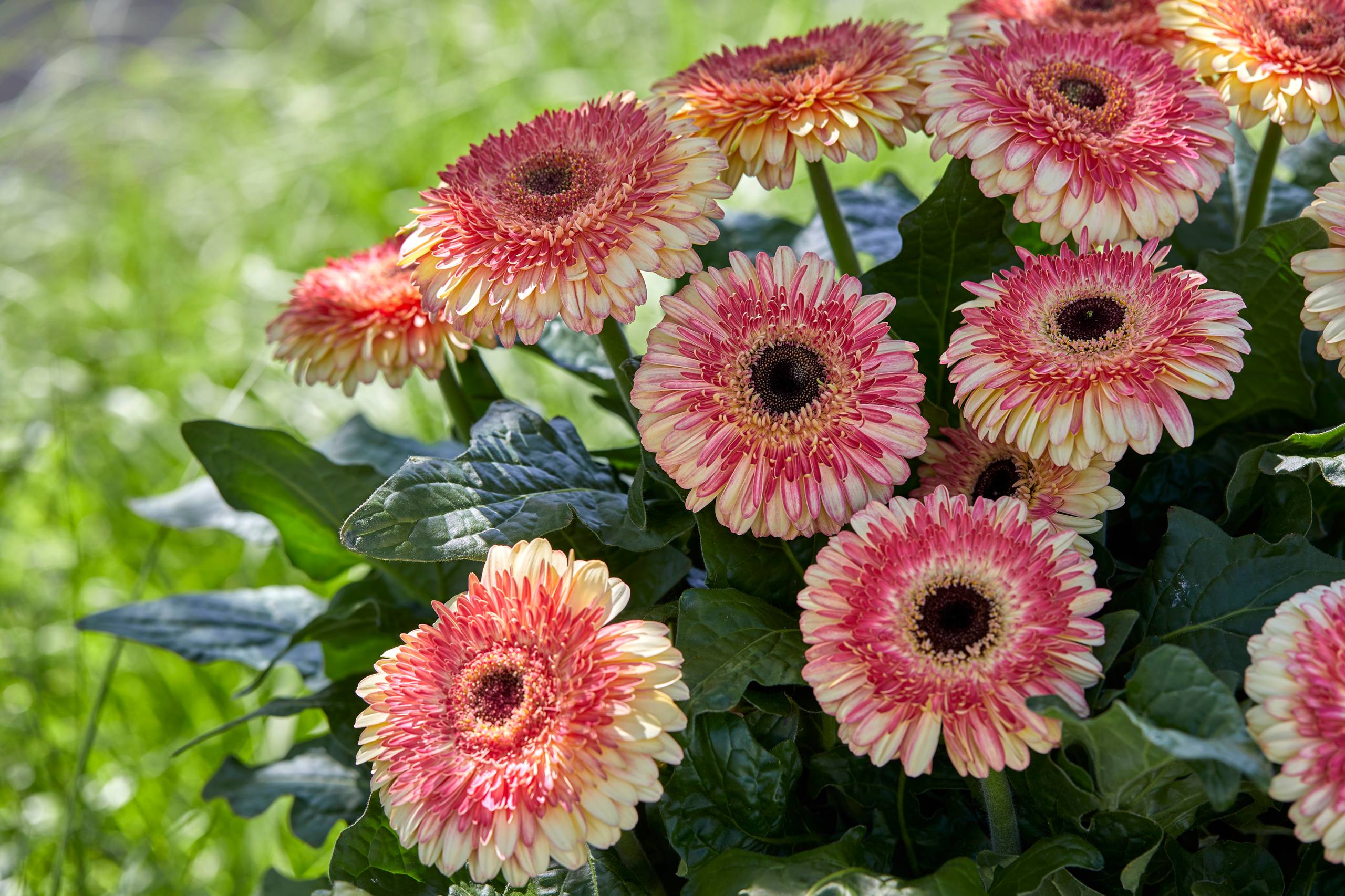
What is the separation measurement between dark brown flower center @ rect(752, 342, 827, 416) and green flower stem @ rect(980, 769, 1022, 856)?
0.94 ft

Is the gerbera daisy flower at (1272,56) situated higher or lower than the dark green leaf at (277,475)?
higher

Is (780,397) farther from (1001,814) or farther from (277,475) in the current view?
(277,475)

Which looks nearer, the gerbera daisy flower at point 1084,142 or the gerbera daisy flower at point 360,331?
the gerbera daisy flower at point 1084,142

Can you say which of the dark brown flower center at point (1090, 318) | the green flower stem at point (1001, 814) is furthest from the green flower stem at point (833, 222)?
the green flower stem at point (1001, 814)

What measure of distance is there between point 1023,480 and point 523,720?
41 cm

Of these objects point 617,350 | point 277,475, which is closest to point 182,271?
point 277,475

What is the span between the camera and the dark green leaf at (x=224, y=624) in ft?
4.12

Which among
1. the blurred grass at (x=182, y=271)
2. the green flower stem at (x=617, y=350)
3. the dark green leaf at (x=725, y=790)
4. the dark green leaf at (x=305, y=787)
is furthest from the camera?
the blurred grass at (x=182, y=271)

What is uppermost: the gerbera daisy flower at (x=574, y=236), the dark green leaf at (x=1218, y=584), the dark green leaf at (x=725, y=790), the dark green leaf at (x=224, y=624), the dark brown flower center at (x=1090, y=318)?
the dark brown flower center at (x=1090, y=318)

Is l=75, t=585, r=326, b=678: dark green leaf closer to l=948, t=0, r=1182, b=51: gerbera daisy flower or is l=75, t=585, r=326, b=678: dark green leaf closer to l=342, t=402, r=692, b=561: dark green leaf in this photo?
l=342, t=402, r=692, b=561: dark green leaf

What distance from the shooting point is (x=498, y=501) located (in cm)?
91

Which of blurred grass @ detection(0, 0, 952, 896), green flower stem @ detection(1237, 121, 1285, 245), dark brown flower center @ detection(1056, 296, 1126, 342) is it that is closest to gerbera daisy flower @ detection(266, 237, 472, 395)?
dark brown flower center @ detection(1056, 296, 1126, 342)

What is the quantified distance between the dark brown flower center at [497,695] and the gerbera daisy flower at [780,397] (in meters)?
0.17

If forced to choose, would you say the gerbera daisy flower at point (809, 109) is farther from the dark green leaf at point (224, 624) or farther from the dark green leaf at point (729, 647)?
the dark green leaf at point (224, 624)
